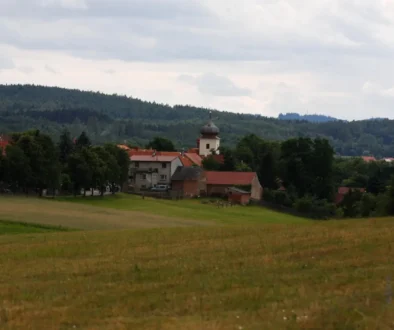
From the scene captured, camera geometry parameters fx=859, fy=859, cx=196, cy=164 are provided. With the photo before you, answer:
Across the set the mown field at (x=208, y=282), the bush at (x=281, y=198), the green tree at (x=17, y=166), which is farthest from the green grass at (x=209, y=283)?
the bush at (x=281, y=198)

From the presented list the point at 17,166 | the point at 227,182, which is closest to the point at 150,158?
the point at 227,182

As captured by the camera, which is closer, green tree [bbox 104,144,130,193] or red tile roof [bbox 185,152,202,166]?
green tree [bbox 104,144,130,193]

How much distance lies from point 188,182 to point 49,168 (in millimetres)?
31389

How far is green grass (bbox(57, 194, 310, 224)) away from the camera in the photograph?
8488 centimetres

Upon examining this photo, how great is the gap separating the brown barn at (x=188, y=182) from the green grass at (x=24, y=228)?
66.5 metres

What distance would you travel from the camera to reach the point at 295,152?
12788 centimetres

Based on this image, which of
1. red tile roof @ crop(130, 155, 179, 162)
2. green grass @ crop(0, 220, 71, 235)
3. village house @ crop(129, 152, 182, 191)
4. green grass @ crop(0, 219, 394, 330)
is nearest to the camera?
green grass @ crop(0, 219, 394, 330)

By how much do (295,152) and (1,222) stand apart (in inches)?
3057

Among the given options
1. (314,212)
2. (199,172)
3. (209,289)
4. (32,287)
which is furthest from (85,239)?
(199,172)

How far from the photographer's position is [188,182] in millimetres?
122438

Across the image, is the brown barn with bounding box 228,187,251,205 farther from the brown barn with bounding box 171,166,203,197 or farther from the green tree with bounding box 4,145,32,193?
the green tree with bounding box 4,145,32,193

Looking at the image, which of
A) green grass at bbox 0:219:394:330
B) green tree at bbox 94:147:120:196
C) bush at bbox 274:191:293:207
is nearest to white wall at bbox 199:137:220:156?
bush at bbox 274:191:293:207

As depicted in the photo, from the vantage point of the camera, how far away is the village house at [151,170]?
416 feet

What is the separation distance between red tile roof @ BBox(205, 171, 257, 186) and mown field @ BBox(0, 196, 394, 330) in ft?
286
